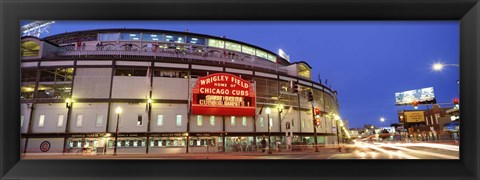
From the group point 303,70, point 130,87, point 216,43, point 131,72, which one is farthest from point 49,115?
point 303,70

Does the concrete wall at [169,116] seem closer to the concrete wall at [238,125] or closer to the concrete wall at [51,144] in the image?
the concrete wall at [238,125]

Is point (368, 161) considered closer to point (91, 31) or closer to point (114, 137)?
point (114, 137)

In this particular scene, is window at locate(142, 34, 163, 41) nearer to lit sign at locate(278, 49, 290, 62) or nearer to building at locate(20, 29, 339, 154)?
building at locate(20, 29, 339, 154)

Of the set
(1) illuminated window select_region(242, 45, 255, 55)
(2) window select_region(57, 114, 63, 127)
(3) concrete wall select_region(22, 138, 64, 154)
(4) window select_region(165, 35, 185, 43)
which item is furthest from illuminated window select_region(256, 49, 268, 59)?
(3) concrete wall select_region(22, 138, 64, 154)

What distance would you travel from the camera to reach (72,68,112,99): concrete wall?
23.4 meters

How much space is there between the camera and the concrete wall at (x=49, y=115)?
2275cm

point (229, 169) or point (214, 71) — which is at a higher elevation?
point (214, 71)

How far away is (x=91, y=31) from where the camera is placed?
30594 millimetres

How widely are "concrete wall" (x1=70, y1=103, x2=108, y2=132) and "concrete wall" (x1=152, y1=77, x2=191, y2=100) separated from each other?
4369 millimetres

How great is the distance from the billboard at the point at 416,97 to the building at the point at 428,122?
7.19 metres

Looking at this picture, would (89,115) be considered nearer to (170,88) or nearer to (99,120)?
(99,120)

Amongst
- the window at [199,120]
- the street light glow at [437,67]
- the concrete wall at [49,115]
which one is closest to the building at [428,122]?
the street light glow at [437,67]
